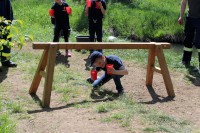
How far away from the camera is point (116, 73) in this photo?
6.02 meters

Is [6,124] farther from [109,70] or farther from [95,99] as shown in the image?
[109,70]

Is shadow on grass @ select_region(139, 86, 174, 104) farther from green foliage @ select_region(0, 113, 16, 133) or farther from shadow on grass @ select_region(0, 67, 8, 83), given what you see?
shadow on grass @ select_region(0, 67, 8, 83)

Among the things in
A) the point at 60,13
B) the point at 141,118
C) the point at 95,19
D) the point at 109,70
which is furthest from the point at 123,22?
the point at 141,118

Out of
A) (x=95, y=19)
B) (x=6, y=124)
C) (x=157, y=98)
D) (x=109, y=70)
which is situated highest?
(x=95, y=19)

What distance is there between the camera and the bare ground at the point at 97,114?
4.75 meters

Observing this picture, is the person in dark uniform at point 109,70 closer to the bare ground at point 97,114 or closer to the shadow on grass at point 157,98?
the bare ground at point 97,114

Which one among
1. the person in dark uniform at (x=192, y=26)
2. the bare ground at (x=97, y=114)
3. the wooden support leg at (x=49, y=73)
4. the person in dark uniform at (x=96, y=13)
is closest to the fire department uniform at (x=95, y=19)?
the person in dark uniform at (x=96, y=13)

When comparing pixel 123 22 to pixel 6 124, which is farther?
pixel 123 22

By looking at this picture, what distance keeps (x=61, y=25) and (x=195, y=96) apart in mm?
3711

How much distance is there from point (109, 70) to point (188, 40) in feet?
9.11

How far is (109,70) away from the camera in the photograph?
5.97 meters

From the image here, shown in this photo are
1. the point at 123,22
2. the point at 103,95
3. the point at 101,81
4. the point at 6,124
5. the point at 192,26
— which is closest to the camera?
the point at 6,124

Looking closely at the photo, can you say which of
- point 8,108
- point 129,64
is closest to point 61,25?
point 129,64

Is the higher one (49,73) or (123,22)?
(49,73)
